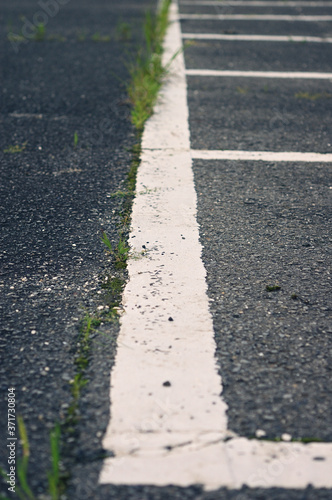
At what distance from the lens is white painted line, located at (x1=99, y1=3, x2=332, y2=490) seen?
1.54 metres

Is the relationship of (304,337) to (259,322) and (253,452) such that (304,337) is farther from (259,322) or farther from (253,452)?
(253,452)

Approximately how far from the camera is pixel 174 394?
180cm

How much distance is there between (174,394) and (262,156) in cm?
227

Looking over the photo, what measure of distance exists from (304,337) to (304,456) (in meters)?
0.56

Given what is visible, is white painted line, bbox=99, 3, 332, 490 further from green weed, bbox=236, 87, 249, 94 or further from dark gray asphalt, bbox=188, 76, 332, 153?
green weed, bbox=236, 87, 249, 94

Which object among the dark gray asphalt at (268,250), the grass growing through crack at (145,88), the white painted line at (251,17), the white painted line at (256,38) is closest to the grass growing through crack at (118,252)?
A: the dark gray asphalt at (268,250)

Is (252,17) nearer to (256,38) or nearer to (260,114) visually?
(256,38)

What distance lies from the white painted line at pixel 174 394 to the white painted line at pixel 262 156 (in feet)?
2.87

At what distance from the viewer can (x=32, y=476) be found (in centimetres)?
152

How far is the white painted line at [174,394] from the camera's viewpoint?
5.05 ft

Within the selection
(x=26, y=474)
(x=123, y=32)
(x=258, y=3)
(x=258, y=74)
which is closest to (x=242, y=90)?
(x=258, y=74)

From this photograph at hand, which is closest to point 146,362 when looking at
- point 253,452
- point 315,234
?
point 253,452

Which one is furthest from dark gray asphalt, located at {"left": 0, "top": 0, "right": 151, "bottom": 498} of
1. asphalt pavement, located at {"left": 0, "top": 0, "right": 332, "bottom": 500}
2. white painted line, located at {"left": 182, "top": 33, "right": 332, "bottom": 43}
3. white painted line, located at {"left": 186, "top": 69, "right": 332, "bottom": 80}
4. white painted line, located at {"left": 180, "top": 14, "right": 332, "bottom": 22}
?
white painted line, located at {"left": 180, "top": 14, "right": 332, "bottom": 22}

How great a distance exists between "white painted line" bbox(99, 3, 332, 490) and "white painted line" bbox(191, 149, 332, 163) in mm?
875
